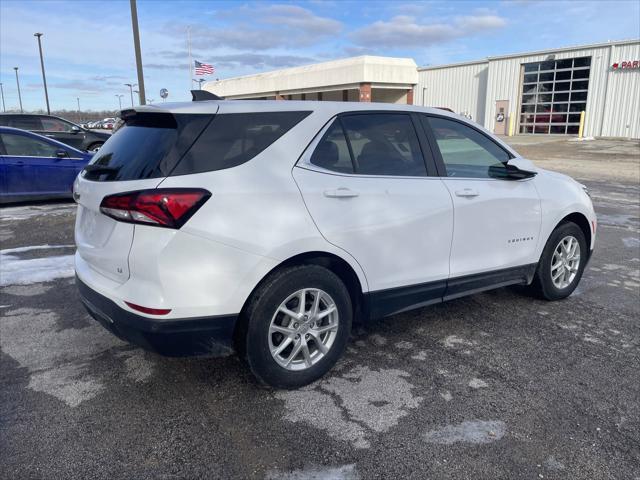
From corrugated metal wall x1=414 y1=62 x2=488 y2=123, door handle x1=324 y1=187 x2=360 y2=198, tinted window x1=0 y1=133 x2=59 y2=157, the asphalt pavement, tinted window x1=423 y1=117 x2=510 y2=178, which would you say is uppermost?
corrugated metal wall x1=414 y1=62 x2=488 y2=123

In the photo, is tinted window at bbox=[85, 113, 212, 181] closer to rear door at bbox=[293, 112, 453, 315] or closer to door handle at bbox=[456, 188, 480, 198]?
rear door at bbox=[293, 112, 453, 315]

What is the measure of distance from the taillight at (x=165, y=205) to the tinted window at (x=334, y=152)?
31.9 inches

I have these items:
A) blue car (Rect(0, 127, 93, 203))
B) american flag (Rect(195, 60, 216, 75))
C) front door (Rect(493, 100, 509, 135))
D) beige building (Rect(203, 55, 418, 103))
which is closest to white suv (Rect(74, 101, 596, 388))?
blue car (Rect(0, 127, 93, 203))

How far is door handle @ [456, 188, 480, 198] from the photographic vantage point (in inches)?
154

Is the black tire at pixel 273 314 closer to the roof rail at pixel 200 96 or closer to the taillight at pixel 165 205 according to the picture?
the taillight at pixel 165 205

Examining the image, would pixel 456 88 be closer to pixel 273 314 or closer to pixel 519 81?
pixel 519 81

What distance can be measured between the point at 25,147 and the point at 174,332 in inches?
331

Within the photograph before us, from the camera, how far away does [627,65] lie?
29.7m

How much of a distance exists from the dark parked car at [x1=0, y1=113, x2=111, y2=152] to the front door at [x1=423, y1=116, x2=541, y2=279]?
12.5 metres

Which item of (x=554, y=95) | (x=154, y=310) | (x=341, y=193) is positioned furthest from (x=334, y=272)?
(x=554, y=95)

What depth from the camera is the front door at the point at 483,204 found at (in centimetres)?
396

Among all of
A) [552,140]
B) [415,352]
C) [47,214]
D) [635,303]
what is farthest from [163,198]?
[552,140]

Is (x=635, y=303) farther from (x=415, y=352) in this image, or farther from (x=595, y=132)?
(x=595, y=132)

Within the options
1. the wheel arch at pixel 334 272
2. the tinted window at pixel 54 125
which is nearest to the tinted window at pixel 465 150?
the wheel arch at pixel 334 272
